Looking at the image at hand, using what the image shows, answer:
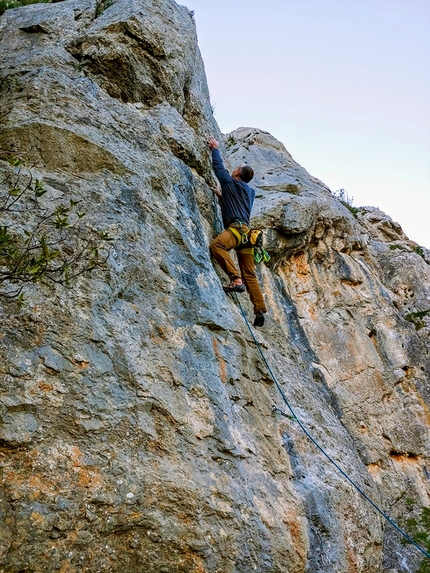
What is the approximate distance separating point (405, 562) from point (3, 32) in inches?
395

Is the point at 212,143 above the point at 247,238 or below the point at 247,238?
above

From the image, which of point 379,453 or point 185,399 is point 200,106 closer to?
point 185,399

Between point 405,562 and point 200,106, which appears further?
point 200,106

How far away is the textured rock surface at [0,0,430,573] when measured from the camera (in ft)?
11.6

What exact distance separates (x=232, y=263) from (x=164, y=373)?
2.68m

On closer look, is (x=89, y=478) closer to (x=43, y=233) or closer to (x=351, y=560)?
(x=43, y=233)

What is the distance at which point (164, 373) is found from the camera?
4.50 metres

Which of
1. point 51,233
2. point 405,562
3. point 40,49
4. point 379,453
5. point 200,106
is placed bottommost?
point 405,562

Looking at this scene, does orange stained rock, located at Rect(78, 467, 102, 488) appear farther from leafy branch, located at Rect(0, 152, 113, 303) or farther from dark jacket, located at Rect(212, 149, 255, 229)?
dark jacket, located at Rect(212, 149, 255, 229)

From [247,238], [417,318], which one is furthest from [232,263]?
[417,318]

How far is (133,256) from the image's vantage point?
513cm

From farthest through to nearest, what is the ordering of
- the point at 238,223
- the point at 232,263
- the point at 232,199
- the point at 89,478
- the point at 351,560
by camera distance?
the point at 232,199, the point at 238,223, the point at 232,263, the point at 351,560, the point at 89,478

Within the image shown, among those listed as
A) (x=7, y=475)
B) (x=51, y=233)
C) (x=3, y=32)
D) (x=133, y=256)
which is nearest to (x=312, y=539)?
(x=7, y=475)

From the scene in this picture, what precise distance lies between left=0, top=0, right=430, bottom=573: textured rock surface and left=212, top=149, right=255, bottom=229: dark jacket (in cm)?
34
